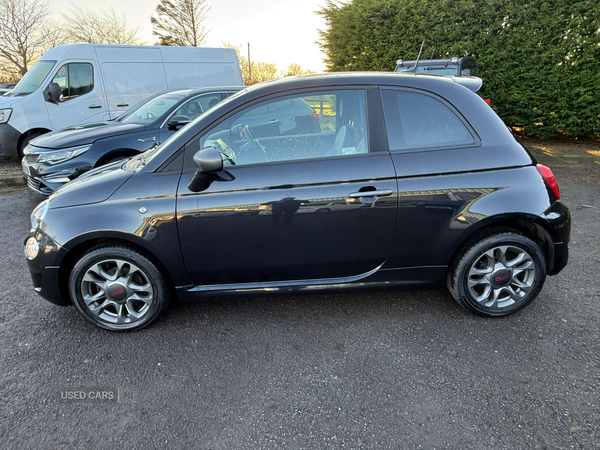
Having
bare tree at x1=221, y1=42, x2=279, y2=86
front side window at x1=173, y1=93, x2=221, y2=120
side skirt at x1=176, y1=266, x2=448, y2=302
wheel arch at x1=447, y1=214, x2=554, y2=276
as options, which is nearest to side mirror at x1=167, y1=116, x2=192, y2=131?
front side window at x1=173, y1=93, x2=221, y2=120

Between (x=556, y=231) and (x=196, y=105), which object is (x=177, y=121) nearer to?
(x=196, y=105)

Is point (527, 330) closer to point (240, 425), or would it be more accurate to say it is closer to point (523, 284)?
point (523, 284)

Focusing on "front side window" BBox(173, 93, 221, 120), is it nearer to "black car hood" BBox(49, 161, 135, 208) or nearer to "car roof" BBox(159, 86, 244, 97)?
"car roof" BBox(159, 86, 244, 97)

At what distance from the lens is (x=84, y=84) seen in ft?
28.0

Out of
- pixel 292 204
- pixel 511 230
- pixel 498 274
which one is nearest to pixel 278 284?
pixel 292 204

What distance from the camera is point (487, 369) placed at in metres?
2.43

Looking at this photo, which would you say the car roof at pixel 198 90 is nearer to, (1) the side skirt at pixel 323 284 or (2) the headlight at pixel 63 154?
(2) the headlight at pixel 63 154

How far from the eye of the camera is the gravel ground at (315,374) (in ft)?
6.64

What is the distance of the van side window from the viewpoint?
27.3 ft

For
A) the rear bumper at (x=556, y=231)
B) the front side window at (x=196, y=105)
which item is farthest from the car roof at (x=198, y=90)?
the rear bumper at (x=556, y=231)

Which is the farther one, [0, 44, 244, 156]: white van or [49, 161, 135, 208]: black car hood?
[0, 44, 244, 156]: white van

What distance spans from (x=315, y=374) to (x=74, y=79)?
8.63m

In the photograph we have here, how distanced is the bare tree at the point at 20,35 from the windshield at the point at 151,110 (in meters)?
20.2

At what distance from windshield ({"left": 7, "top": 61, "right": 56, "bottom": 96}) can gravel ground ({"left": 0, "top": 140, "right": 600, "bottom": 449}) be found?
659cm
